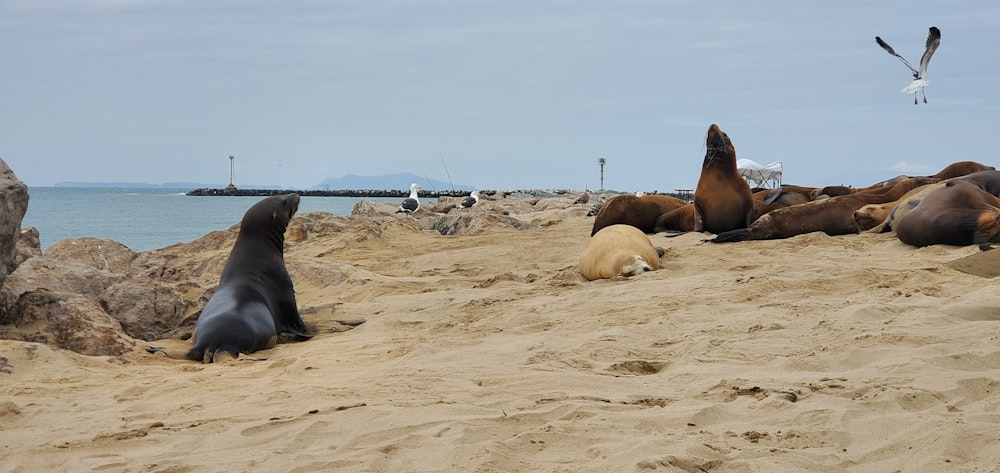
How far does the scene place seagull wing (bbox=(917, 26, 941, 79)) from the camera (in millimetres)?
16719

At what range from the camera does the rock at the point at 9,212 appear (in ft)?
17.8

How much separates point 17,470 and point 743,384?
2803 mm

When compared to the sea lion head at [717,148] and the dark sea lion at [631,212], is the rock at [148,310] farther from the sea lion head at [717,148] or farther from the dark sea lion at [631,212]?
the sea lion head at [717,148]

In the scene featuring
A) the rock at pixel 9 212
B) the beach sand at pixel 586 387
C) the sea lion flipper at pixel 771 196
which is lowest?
the beach sand at pixel 586 387

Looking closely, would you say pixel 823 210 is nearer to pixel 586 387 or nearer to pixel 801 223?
pixel 801 223

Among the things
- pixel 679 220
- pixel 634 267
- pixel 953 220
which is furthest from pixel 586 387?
pixel 679 220

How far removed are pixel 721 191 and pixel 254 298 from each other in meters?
6.67

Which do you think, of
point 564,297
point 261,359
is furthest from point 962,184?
point 261,359

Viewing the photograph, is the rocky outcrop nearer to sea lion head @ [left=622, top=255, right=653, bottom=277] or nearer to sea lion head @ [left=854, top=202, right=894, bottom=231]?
sea lion head @ [left=622, top=255, right=653, bottom=277]

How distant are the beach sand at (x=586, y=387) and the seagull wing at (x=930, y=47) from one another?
11.2 metres

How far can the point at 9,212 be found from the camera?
5473 mm

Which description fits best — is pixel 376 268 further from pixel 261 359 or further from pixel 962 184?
pixel 962 184

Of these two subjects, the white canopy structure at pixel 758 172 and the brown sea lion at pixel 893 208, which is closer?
the brown sea lion at pixel 893 208

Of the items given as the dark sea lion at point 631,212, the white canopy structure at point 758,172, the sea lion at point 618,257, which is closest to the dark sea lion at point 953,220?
the sea lion at point 618,257
